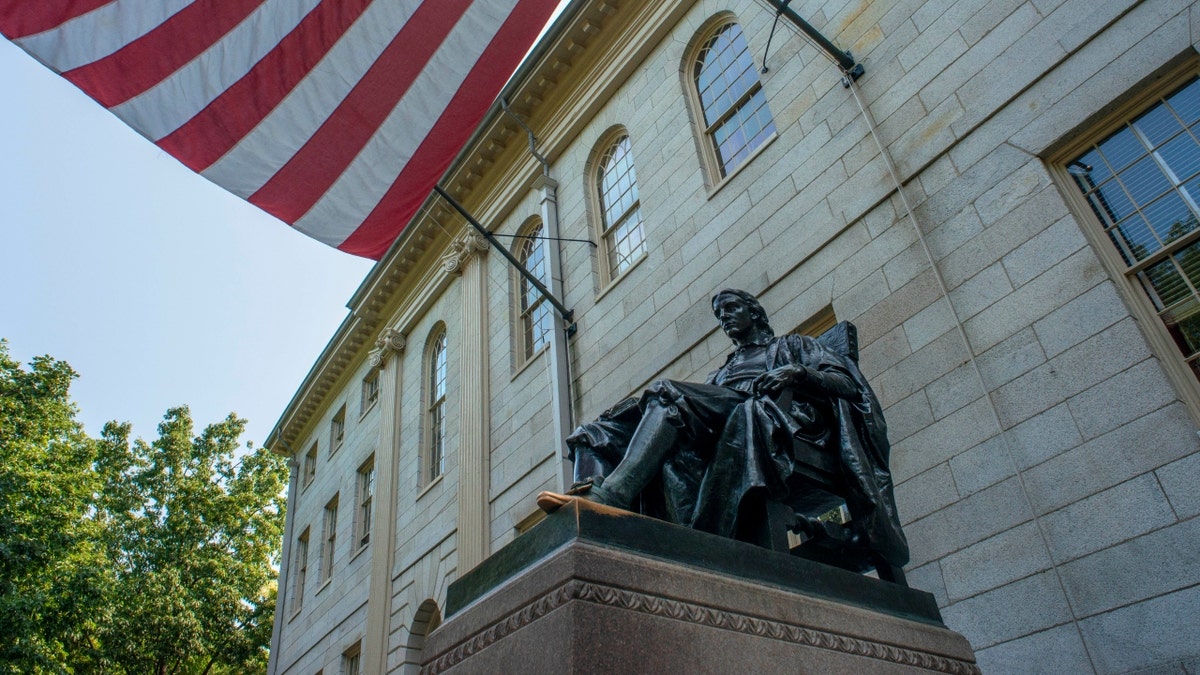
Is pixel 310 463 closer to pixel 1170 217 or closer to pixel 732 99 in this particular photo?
pixel 732 99

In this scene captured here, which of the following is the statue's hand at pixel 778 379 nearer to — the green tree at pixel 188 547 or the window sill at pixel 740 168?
the window sill at pixel 740 168

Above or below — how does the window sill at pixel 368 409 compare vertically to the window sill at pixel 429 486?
above

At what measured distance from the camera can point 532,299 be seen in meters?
13.1

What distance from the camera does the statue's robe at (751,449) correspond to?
3.87 m

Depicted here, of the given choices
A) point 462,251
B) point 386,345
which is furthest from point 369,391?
point 462,251

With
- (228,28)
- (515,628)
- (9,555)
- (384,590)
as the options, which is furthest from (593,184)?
(9,555)

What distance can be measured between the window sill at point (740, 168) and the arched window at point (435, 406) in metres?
6.97

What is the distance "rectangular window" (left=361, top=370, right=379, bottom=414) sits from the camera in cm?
1875

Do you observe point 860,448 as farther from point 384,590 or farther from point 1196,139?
point 384,590

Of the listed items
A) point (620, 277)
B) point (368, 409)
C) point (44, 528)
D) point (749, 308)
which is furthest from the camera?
point (368, 409)

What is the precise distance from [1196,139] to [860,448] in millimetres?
3418

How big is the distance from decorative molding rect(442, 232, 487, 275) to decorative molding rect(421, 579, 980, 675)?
11.6 m

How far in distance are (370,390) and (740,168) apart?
495 inches

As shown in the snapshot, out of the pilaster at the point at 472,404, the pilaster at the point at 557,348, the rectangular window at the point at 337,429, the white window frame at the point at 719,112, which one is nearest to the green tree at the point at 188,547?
the rectangular window at the point at 337,429
